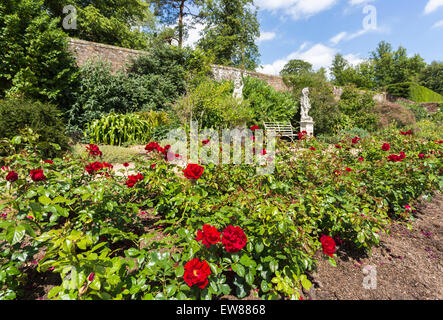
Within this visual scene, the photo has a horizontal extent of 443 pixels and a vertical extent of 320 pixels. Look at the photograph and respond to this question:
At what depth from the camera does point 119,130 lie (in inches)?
235

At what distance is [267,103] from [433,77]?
4118 centimetres

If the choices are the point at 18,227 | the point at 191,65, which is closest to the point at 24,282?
the point at 18,227

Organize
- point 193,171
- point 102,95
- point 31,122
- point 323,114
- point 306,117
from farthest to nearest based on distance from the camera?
point 323,114
point 306,117
point 102,95
point 31,122
point 193,171

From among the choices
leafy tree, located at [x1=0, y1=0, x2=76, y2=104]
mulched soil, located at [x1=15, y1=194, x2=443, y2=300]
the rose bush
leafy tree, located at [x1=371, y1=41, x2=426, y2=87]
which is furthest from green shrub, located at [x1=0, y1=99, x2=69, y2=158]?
leafy tree, located at [x1=371, y1=41, x2=426, y2=87]

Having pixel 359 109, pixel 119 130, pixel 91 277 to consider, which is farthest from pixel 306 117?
pixel 91 277

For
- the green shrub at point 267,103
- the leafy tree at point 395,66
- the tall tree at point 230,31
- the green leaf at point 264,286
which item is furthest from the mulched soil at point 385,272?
the leafy tree at point 395,66

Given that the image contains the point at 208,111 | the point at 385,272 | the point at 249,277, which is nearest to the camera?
the point at 249,277

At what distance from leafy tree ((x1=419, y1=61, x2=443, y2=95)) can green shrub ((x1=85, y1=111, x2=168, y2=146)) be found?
44.3 m

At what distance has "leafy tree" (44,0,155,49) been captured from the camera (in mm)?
12516

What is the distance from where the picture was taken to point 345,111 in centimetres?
1203

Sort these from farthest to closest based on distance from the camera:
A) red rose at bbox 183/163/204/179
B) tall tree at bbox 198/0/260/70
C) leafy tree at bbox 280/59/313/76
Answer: leafy tree at bbox 280/59/313/76
tall tree at bbox 198/0/260/70
red rose at bbox 183/163/204/179

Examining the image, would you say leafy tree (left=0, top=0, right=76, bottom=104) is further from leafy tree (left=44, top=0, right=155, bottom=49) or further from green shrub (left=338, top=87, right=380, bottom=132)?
green shrub (left=338, top=87, right=380, bottom=132)

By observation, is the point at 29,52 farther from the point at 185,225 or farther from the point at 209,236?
the point at 209,236
